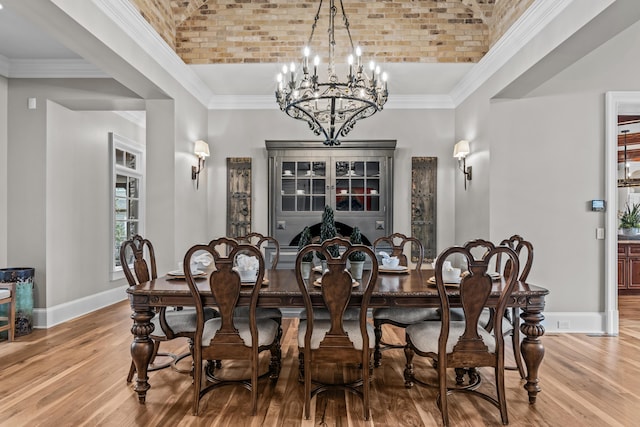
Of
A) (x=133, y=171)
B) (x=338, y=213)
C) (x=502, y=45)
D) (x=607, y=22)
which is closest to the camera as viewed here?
(x=607, y=22)

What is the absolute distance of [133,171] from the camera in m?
6.45

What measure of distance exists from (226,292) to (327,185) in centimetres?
316

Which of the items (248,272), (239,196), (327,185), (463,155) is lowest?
(248,272)

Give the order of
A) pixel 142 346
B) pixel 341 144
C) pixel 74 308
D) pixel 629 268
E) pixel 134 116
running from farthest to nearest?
pixel 629 268 → pixel 134 116 → pixel 341 144 → pixel 74 308 → pixel 142 346

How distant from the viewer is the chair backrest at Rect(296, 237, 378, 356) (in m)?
2.28

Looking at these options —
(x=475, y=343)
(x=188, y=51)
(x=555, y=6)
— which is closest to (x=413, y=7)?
(x=555, y=6)

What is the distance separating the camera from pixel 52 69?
14.6 feet

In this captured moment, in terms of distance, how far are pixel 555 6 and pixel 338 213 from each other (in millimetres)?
3143

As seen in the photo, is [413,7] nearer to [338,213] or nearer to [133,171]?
[338,213]

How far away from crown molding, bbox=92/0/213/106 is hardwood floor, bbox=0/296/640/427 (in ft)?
A: 8.73

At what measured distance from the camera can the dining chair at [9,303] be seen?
12.7ft

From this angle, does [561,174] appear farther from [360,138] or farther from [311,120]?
[311,120]

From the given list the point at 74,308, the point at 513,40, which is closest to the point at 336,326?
the point at 513,40

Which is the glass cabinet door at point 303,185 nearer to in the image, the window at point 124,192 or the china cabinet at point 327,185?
the china cabinet at point 327,185
